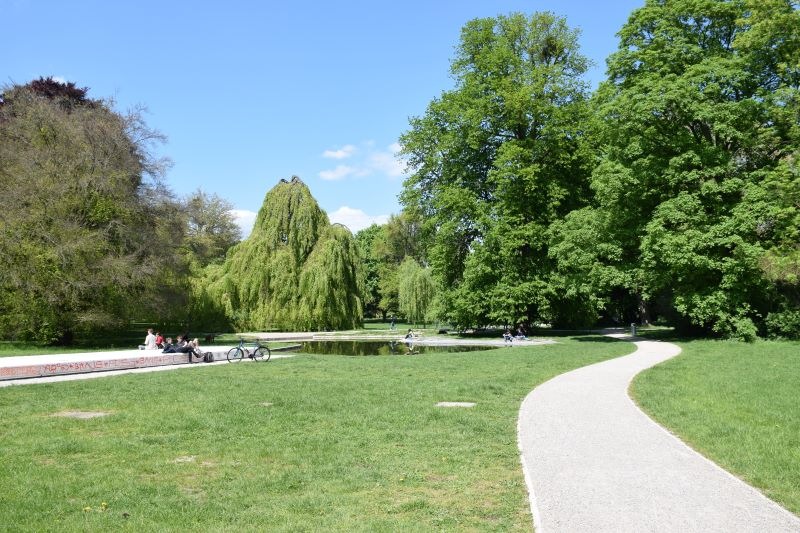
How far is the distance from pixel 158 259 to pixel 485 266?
16.4 m

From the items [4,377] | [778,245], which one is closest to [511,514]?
[4,377]

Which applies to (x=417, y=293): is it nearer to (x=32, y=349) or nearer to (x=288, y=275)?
(x=288, y=275)

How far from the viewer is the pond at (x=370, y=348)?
26766 millimetres

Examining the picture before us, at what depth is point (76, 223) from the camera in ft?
86.5

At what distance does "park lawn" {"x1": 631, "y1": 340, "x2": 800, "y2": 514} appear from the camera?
6.85 metres

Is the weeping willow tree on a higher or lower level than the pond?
higher

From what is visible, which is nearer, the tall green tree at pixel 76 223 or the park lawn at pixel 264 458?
the park lawn at pixel 264 458

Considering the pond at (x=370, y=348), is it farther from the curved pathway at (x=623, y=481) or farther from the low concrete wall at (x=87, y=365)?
the curved pathway at (x=623, y=481)

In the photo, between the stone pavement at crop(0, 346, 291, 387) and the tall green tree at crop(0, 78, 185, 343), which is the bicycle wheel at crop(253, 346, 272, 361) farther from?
the tall green tree at crop(0, 78, 185, 343)

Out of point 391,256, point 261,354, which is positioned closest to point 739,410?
point 261,354

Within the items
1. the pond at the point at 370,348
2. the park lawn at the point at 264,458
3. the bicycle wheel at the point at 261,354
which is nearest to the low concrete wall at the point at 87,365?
the bicycle wheel at the point at 261,354

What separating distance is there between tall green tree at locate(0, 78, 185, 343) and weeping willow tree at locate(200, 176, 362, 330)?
777 cm

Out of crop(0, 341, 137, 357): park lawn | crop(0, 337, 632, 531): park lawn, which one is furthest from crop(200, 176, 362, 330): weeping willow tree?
crop(0, 337, 632, 531): park lawn

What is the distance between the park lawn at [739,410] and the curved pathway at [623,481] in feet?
1.15
